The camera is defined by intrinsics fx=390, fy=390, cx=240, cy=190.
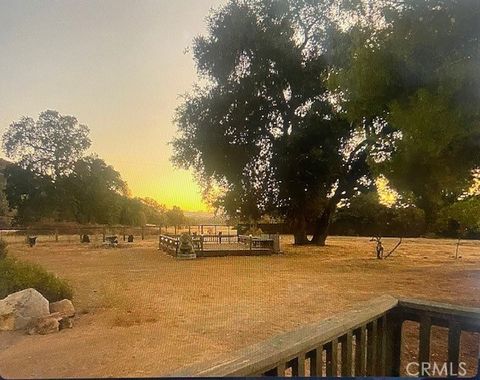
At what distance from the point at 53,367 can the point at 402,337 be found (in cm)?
112

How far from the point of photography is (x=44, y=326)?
5.83 feet

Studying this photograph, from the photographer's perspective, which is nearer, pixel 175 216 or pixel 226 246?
pixel 175 216

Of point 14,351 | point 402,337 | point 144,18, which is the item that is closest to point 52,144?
point 144,18

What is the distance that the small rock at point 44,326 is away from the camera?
1.73m

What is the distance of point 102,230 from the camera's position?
1807 mm

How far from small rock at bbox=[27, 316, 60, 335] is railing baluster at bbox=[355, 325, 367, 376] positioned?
136 cm

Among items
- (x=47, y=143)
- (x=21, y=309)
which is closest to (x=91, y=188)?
(x=47, y=143)

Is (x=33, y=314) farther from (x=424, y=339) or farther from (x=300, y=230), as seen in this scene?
(x=300, y=230)

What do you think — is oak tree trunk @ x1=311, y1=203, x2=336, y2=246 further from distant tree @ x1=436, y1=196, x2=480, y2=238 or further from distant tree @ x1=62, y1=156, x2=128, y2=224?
distant tree @ x1=62, y1=156, x2=128, y2=224

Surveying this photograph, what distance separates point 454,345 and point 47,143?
5.15 ft

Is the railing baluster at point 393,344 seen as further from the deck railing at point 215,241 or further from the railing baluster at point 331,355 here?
the deck railing at point 215,241

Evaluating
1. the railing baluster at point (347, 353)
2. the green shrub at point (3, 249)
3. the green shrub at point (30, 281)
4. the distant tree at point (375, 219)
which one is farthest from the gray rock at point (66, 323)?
the distant tree at point (375, 219)

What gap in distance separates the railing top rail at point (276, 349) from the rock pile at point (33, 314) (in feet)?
3.91

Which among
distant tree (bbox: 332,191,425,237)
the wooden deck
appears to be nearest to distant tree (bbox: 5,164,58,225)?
the wooden deck
